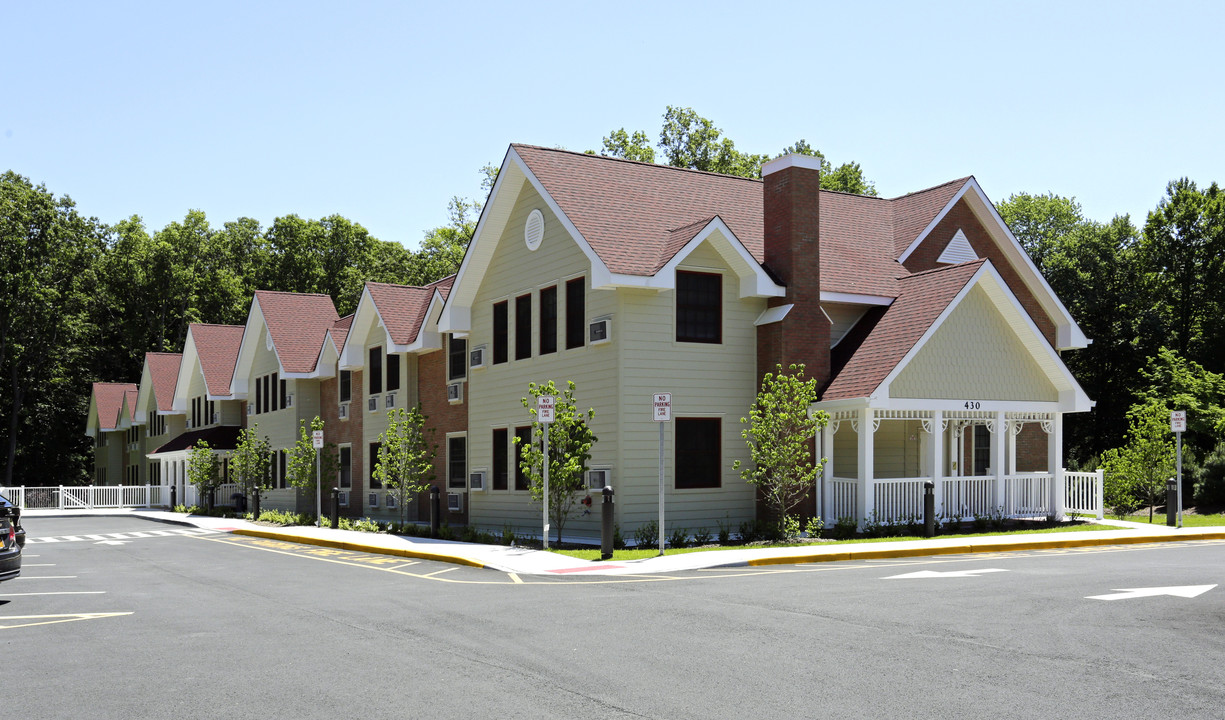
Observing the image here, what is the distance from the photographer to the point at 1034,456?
1185 inches

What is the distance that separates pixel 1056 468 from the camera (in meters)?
26.3

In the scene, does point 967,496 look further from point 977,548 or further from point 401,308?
point 401,308

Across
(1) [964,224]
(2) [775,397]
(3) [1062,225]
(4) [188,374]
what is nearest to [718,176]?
(1) [964,224]

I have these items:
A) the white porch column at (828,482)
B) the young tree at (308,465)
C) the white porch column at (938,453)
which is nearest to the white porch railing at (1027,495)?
the white porch column at (938,453)

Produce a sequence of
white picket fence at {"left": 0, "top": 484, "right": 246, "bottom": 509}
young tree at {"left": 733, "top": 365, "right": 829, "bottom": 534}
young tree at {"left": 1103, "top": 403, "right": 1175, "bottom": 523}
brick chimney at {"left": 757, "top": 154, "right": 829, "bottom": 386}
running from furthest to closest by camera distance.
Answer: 1. white picket fence at {"left": 0, "top": 484, "right": 246, "bottom": 509}
2. young tree at {"left": 1103, "top": 403, "right": 1175, "bottom": 523}
3. brick chimney at {"left": 757, "top": 154, "right": 829, "bottom": 386}
4. young tree at {"left": 733, "top": 365, "right": 829, "bottom": 534}

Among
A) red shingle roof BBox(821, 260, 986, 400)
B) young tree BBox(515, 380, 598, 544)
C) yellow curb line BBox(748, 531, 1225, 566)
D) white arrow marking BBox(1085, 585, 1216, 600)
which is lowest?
yellow curb line BBox(748, 531, 1225, 566)

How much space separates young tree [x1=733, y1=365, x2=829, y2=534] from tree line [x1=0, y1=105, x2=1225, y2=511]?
1385cm

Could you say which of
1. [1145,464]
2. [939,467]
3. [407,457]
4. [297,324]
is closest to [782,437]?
[939,467]

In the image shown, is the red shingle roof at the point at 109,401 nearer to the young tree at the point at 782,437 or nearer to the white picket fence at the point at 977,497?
the young tree at the point at 782,437

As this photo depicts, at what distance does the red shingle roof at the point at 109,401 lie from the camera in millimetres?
70625

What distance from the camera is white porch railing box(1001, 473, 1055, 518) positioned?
25797 mm

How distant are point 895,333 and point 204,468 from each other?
32794 mm

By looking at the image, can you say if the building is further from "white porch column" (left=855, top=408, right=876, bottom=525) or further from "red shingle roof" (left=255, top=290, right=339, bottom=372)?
"red shingle roof" (left=255, top=290, right=339, bottom=372)

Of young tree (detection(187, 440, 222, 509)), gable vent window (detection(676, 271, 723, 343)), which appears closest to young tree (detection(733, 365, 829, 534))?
gable vent window (detection(676, 271, 723, 343))
